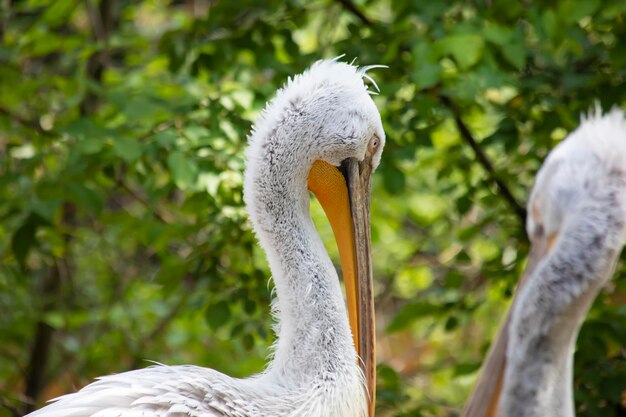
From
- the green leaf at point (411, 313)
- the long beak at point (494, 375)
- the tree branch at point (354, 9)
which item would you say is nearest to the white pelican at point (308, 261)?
the long beak at point (494, 375)

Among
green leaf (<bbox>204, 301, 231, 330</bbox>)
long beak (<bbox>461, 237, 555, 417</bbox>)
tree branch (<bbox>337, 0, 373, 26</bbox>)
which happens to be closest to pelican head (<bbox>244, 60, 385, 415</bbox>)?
long beak (<bbox>461, 237, 555, 417</bbox>)

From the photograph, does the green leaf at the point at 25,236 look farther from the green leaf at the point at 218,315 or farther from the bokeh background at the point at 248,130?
the green leaf at the point at 218,315

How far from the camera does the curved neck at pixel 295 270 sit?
3229 millimetres

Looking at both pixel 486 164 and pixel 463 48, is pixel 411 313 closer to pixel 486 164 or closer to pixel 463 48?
pixel 486 164

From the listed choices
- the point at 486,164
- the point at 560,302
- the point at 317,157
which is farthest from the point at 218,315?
the point at 560,302

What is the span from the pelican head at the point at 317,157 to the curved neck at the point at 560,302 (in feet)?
2.35

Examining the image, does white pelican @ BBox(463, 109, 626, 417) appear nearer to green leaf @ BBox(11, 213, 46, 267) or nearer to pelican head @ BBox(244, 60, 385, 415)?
pelican head @ BBox(244, 60, 385, 415)

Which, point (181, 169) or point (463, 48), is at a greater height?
point (463, 48)

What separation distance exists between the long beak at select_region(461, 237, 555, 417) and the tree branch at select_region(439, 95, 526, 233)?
1.69 metres

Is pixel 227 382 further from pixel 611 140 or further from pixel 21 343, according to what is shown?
pixel 21 343

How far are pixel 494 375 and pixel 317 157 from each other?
97 centimetres

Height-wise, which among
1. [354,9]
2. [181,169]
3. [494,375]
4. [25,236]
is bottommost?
[494,375]

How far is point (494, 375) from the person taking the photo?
2922 millimetres

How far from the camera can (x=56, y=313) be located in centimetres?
594
